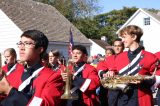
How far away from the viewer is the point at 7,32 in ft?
106

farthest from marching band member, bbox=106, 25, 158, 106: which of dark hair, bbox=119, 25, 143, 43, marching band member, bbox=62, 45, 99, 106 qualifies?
marching band member, bbox=62, 45, 99, 106

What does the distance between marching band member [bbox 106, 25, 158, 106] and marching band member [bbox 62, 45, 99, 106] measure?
90cm

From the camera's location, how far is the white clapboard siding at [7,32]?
31484 millimetres

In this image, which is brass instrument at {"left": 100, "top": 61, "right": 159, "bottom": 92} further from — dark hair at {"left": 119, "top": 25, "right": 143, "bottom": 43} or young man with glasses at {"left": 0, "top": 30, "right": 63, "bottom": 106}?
young man with glasses at {"left": 0, "top": 30, "right": 63, "bottom": 106}

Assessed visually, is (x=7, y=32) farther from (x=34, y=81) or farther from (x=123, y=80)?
(x=34, y=81)

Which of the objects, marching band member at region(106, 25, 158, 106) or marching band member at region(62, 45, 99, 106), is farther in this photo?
marching band member at region(62, 45, 99, 106)

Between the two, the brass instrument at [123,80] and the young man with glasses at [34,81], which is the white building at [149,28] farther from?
the young man with glasses at [34,81]

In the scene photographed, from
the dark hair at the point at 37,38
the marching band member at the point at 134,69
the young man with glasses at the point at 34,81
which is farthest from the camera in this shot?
the marching band member at the point at 134,69

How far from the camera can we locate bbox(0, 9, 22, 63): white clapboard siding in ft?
103

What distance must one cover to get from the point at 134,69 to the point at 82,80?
1.27m

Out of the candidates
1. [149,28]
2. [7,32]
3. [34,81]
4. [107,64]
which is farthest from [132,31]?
[149,28]

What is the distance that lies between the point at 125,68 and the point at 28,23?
89.0ft

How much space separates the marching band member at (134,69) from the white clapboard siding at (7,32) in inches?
981

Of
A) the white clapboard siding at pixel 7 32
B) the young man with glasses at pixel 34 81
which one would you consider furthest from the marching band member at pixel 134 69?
the white clapboard siding at pixel 7 32
